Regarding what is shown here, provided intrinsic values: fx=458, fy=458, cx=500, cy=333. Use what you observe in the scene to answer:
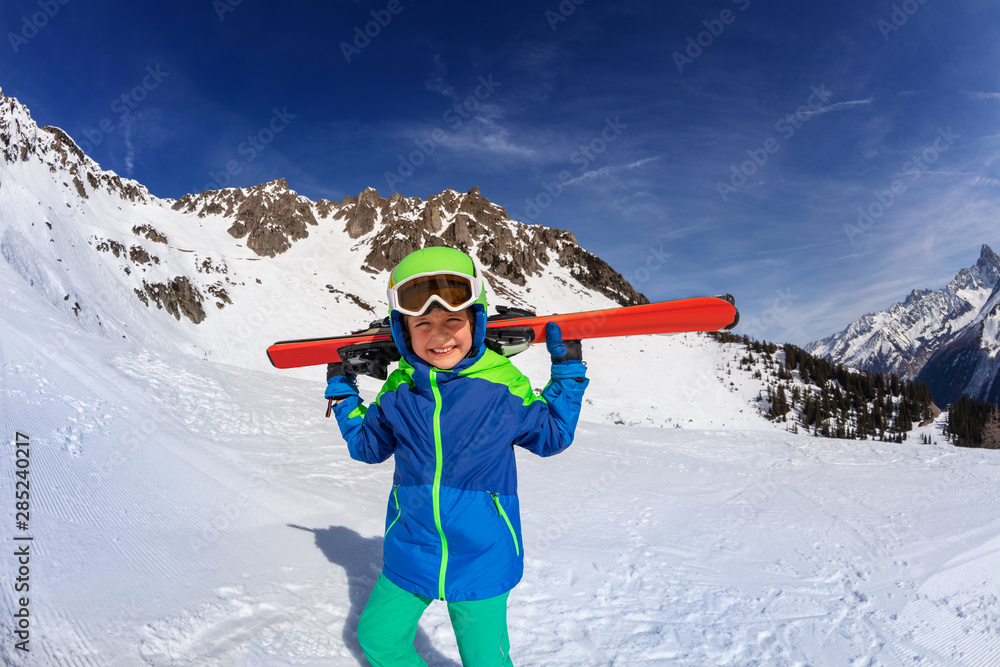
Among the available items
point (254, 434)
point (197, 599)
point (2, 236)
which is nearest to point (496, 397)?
point (197, 599)

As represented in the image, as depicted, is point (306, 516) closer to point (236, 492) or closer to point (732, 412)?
point (236, 492)

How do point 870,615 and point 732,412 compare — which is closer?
point 870,615

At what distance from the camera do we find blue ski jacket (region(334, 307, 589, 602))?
97.3 inches

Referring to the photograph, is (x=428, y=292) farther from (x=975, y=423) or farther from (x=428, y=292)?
(x=975, y=423)

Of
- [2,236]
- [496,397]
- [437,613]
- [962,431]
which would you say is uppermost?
[2,236]

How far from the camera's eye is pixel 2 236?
25.0m

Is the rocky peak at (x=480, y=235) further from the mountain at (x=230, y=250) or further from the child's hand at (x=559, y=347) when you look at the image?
the child's hand at (x=559, y=347)

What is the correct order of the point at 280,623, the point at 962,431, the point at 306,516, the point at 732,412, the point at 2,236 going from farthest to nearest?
the point at 962,431, the point at 732,412, the point at 2,236, the point at 306,516, the point at 280,623

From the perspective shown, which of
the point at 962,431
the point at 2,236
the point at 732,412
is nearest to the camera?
the point at 2,236

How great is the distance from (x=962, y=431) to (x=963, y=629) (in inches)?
2471

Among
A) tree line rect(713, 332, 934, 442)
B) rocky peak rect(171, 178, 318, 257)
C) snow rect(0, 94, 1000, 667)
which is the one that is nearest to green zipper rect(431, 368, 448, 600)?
snow rect(0, 94, 1000, 667)

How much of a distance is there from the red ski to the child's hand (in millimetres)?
184

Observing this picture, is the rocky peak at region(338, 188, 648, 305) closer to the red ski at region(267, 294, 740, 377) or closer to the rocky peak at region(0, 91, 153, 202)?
the rocky peak at region(0, 91, 153, 202)

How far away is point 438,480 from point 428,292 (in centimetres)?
106
